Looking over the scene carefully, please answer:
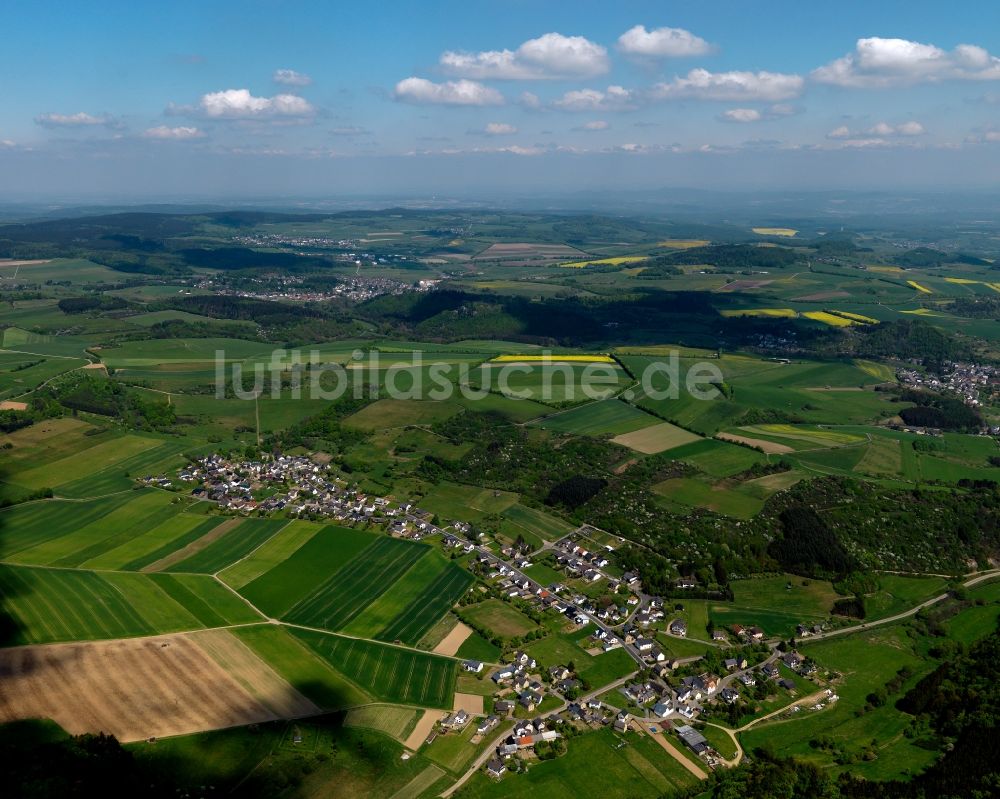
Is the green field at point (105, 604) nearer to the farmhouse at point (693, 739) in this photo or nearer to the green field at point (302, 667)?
the green field at point (302, 667)

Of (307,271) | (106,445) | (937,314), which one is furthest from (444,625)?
(307,271)

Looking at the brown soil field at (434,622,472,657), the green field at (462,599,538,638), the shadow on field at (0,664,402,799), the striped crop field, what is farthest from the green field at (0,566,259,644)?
the green field at (462,599,538,638)

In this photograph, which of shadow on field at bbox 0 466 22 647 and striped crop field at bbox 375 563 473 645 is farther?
striped crop field at bbox 375 563 473 645

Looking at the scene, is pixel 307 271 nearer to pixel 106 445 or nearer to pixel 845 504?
pixel 106 445

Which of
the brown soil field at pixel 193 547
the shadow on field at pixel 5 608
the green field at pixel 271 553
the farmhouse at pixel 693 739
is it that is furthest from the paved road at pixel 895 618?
the shadow on field at pixel 5 608

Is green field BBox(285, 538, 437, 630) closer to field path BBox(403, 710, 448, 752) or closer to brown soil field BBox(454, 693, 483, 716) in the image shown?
brown soil field BBox(454, 693, 483, 716)

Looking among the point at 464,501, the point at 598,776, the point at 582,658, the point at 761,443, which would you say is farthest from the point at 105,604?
the point at 761,443
